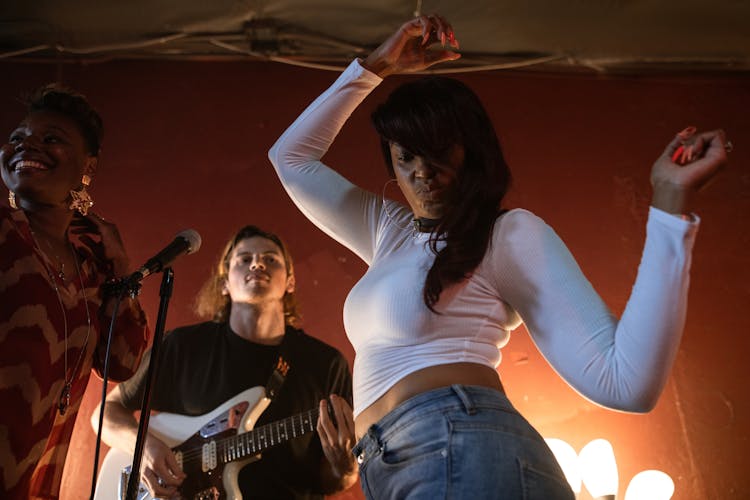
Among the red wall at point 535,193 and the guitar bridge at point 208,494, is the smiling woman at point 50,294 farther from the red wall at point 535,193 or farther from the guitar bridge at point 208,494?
the red wall at point 535,193

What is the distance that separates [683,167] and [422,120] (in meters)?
0.49

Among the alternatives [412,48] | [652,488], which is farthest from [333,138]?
[652,488]

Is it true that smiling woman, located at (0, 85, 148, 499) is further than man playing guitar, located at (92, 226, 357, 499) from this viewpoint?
No

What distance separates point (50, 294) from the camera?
1492mm

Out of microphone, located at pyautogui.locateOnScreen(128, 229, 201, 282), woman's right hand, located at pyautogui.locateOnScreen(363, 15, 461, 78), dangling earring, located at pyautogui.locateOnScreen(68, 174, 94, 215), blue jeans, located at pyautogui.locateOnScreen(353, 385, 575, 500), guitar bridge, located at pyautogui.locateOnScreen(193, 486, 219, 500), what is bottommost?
blue jeans, located at pyautogui.locateOnScreen(353, 385, 575, 500)

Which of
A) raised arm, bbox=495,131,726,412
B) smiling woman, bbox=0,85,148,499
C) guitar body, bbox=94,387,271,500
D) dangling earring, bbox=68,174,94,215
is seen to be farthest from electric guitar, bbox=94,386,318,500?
raised arm, bbox=495,131,726,412

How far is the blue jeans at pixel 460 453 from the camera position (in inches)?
38.9

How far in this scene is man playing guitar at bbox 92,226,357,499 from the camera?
2.33 metres

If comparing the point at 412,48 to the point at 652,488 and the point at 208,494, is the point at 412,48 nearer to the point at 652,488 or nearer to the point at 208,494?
the point at 208,494

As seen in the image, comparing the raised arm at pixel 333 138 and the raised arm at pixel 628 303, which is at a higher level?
the raised arm at pixel 333 138

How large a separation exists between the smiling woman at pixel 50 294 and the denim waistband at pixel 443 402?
0.74 metres

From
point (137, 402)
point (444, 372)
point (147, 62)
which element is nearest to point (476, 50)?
point (147, 62)

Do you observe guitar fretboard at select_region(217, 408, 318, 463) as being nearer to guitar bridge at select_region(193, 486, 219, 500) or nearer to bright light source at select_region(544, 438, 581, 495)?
guitar bridge at select_region(193, 486, 219, 500)

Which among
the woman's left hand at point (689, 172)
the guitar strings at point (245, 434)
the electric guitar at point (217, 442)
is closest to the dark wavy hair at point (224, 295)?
the electric guitar at point (217, 442)
